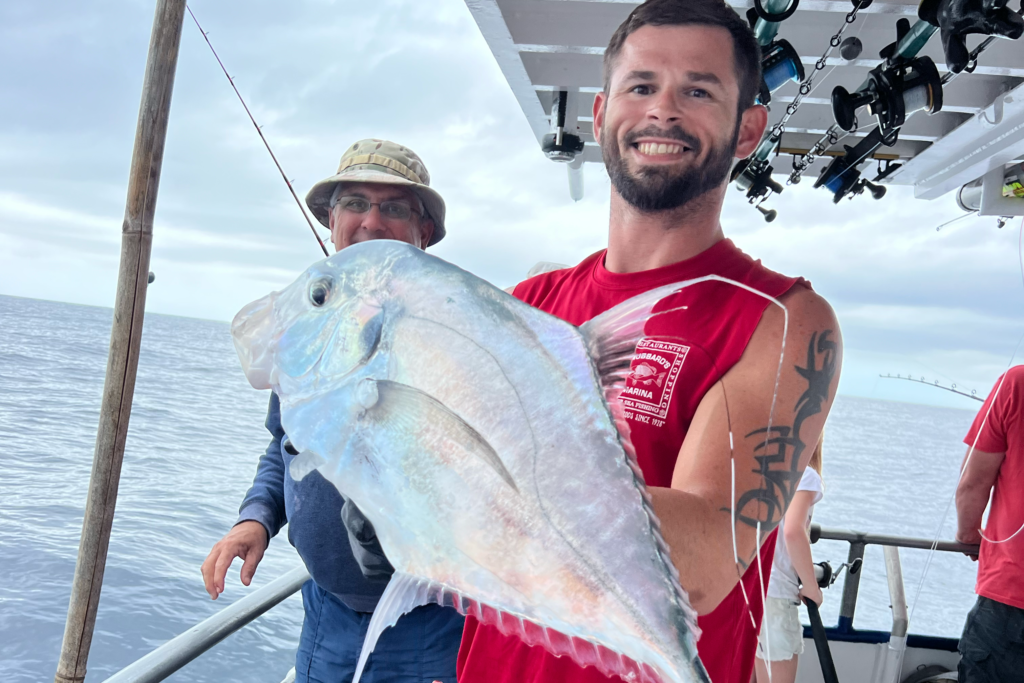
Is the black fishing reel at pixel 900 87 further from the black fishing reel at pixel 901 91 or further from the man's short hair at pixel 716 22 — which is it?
the man's short hair at pixel 716 22

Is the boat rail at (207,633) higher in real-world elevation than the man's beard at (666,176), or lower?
lower

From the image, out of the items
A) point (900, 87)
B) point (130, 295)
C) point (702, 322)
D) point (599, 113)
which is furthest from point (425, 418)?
point (900, 87)

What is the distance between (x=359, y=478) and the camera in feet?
1.84

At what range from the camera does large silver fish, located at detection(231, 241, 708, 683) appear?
55 centimetres

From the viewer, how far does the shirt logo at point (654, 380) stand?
35.6 inches

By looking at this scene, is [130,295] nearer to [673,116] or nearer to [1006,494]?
[673,116]

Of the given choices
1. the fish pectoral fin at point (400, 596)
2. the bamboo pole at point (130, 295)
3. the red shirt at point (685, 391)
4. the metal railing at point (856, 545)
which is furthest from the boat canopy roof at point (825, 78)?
the fish pectoral fin at point (400, 596)

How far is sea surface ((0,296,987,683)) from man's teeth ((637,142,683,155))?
31.5 inches

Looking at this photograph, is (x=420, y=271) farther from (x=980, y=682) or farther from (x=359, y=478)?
(x=980, y=682)

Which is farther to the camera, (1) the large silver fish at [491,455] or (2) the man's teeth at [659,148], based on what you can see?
(2) the man's teeth at [659,148]

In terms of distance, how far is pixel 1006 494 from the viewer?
9.07 feet

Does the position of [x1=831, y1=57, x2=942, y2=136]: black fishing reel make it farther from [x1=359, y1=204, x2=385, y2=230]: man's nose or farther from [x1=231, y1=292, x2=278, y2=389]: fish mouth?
[x1=231, y1=292, x2=278, y2=389]: fish mouth

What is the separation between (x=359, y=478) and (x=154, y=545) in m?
12.4

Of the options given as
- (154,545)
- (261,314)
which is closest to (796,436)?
(261,314)
